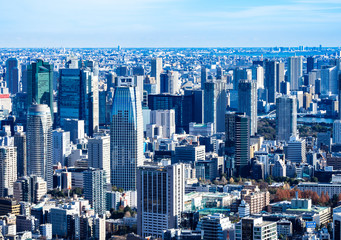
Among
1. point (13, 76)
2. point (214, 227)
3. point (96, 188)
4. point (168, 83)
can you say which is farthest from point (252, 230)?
point (13, 76)

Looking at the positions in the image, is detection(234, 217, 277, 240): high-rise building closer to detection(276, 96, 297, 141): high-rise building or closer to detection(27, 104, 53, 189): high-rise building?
detection(27, 104, 53, 189): high-rise building

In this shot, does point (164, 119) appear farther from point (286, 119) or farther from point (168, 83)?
point (168, 83)

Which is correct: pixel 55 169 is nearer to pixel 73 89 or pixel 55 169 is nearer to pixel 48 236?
pixel 48 236

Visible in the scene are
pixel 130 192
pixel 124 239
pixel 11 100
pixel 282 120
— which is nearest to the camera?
pixel 124 239

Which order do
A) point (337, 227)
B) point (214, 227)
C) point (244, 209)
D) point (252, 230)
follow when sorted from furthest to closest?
1. point (244, 209)
2. point (337, 227)
3. point (214, 227)
4. point (252, 230)

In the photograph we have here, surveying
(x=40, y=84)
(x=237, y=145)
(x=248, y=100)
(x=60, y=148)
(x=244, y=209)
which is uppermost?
(x=40, y=84)

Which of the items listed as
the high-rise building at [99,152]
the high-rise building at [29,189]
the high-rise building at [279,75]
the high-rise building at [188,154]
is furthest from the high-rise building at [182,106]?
the high-rise building at [29,189]

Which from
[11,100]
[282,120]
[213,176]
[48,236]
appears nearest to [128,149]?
[213,176]

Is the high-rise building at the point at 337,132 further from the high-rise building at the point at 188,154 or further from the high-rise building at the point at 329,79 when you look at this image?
the high-rise building at the point at 329,79
